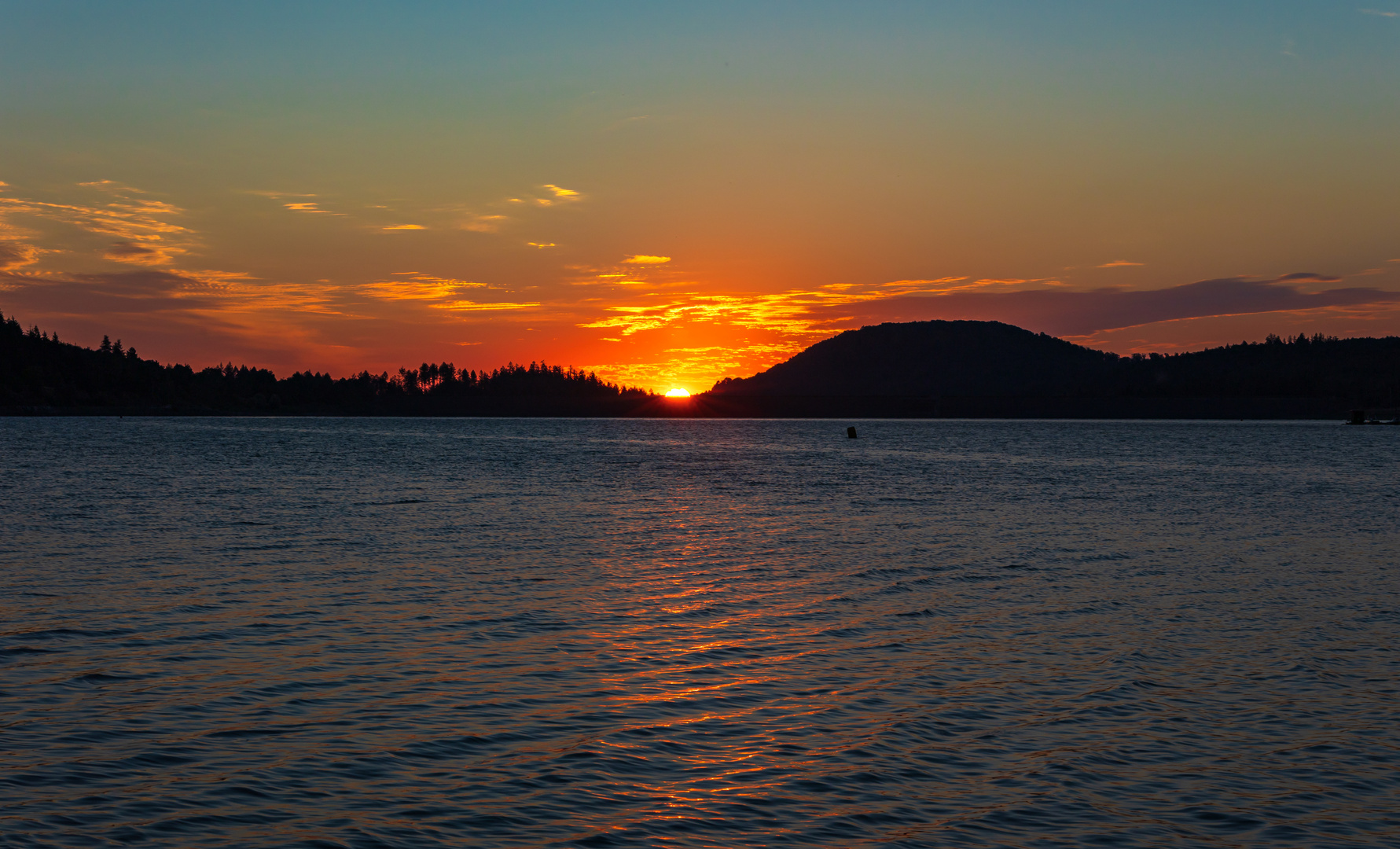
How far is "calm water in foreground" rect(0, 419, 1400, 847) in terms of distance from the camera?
1181 cm

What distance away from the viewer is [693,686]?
694 inches

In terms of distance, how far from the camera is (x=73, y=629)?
2148 cm

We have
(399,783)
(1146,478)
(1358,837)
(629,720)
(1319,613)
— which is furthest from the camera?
(1146,478)

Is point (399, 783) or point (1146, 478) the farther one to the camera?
point (1146, 478)

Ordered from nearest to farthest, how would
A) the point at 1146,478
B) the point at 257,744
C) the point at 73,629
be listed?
the point at 257,744 < the point at 73,629 < the point at 1146,478

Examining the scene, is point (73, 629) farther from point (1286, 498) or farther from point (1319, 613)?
point (1286, 498)

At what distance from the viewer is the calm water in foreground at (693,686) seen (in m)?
11.8

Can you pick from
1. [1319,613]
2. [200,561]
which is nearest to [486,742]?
[1319,613]

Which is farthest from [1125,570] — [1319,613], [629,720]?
[629,720]

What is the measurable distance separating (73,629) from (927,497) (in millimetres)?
50358

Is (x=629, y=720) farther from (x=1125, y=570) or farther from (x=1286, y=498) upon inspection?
(x=1286, y=498)

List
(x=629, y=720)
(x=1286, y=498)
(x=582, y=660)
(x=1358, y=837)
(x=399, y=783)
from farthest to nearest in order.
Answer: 1. (x=1286, y=498)
2. (x=582, y=660)
3. (x=629, y=720)
4. (x=399, y=783)
5. (x=1358, y=837)

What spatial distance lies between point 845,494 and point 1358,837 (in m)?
55.7

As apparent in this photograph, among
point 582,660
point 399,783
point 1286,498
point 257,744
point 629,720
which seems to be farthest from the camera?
point 1286,498
